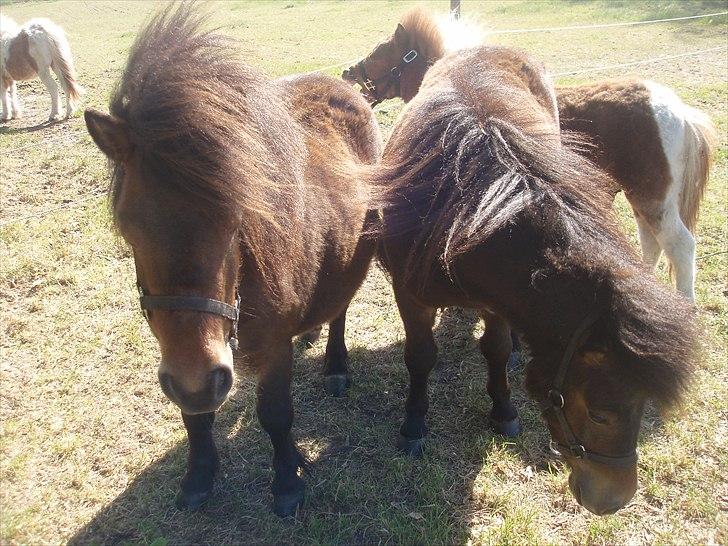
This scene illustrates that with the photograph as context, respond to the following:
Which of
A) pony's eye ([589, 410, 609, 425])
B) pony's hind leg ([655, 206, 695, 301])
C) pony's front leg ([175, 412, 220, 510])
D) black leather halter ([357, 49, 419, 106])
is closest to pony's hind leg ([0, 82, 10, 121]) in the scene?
black leather halter ([357, 49, 419, 106])

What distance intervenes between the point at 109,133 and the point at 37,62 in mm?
9237

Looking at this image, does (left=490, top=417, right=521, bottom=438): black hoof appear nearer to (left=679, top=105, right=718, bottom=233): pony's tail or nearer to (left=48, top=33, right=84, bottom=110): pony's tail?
(left=679, top=105, right=718, bottom=233): pony's tail

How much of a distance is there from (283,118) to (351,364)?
6.65ft

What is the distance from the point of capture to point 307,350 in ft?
12.4

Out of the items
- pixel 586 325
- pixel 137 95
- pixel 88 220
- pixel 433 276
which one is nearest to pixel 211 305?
pixel 137 95

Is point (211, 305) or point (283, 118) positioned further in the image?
point (283, 118)

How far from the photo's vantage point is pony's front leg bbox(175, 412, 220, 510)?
252 cm

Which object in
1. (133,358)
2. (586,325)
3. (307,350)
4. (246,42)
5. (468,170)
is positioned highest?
(246,42)

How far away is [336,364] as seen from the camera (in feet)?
11.0

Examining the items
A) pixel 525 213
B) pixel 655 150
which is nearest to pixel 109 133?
pixel 525 213

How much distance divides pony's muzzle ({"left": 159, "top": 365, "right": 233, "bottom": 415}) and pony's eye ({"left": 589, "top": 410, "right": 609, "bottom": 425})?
1260 millimetres

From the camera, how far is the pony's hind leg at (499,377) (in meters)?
Answer: 2.86

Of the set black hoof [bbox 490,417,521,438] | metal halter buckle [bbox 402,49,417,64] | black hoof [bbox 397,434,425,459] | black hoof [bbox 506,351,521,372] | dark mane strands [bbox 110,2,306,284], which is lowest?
black hoof [bbox 506,351,521,372]

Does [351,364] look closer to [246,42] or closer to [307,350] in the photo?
[307,350]
